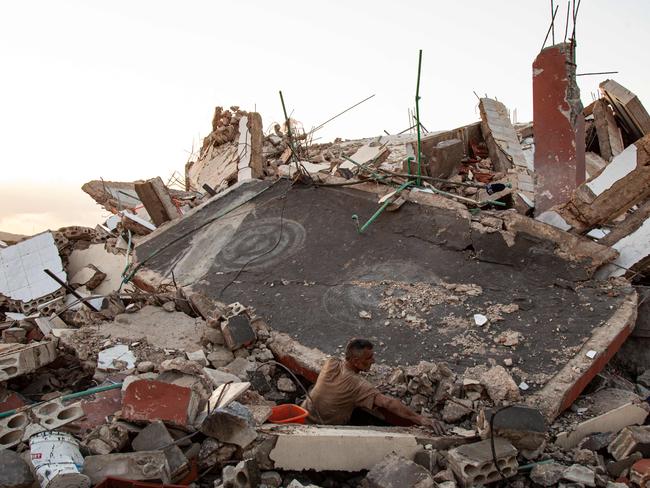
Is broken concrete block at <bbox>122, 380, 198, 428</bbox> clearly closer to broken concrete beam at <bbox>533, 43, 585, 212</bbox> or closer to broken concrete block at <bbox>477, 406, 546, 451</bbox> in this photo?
broken concrete block at <bbox>477, 406, 546, 451</bbox>

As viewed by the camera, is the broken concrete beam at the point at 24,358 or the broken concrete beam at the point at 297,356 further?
the broken concrete beam at the point at 297,356

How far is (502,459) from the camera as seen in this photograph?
364 cm

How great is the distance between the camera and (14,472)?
3076mm

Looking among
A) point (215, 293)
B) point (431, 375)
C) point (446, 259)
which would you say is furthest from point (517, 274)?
point (215, 293)

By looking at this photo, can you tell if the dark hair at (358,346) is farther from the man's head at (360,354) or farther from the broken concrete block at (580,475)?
the broken concrete block at (580,475)

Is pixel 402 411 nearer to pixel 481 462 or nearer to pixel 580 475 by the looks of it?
pixel 481 462

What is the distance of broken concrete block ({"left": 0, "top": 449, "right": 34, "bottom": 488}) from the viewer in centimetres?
302

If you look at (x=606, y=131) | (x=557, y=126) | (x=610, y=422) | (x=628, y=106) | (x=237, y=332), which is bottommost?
(x=610, y=422)

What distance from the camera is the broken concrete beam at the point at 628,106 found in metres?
9.84

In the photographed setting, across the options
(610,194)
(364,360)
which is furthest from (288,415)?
(610,194)

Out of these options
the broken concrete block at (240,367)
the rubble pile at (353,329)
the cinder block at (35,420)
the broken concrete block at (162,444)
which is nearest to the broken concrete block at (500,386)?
the rubble pile at (353,329)

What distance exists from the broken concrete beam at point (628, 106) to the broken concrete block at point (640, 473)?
738 cm

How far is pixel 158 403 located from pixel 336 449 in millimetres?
1060

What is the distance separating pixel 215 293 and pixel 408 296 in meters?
1.96
